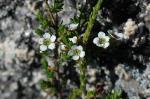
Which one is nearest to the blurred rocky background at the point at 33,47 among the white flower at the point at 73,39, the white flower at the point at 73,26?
the white flower at the point at 73,26

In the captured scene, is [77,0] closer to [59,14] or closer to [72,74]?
[59,14]

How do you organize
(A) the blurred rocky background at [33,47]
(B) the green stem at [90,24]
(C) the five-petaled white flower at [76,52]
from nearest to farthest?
(B) the green stem at [90,24] → (C) the five-petaled white flower at [76,52] → (A) the blurred rocky background at [33,47]

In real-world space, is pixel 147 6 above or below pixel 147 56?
above

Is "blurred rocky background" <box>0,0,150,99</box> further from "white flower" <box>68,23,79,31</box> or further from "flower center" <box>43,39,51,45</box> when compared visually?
"flower center" <box>43,39,51,45</box>

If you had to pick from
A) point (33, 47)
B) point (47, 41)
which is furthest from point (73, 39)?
point (33, 47)

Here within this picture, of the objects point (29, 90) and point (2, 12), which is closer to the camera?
point (2, 12)

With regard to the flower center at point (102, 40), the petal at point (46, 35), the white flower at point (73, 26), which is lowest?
the flower center at point (102, 40)

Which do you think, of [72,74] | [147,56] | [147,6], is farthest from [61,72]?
[147,6]

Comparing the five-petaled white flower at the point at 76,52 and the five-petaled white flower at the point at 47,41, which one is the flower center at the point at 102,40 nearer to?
the five-petaled white flower at the point at 76,52
